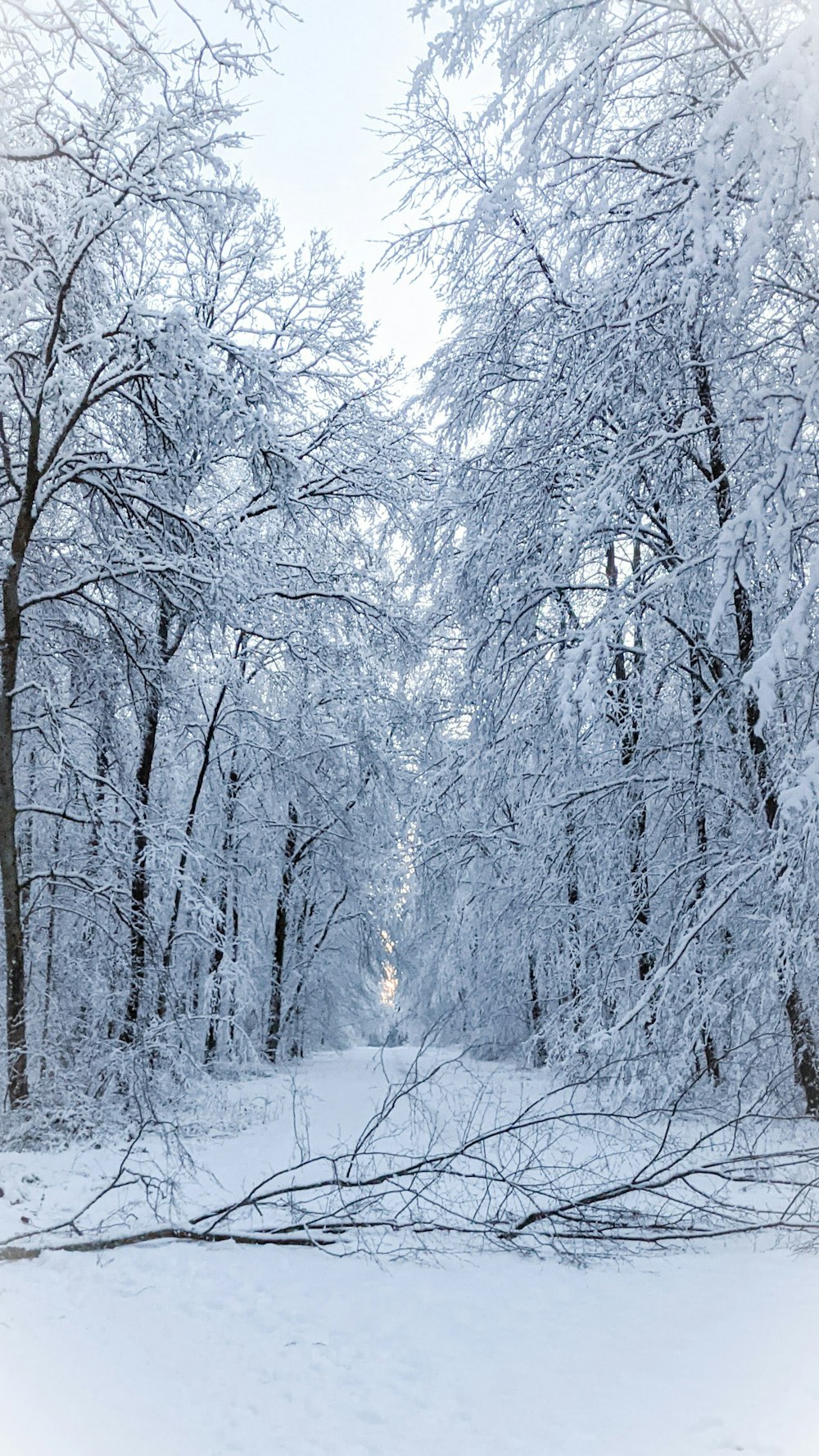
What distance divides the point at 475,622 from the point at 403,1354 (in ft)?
20.6

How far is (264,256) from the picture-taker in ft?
36.9

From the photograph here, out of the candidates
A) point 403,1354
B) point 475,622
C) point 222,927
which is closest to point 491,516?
point 475,622

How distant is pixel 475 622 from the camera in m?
8.38

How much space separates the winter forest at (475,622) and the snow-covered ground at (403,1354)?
4 centimetres

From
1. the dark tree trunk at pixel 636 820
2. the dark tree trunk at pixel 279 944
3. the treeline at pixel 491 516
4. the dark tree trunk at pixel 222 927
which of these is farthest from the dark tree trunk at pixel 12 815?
the dark tree trunk at pixel 279 944

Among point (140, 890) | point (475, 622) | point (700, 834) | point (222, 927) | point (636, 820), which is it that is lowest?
point (222, 927)

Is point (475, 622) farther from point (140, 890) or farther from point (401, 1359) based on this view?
point (401, 1359)

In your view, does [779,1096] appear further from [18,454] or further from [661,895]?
[18,454]

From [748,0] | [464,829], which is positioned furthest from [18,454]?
[748,0]

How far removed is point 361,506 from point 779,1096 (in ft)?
26.8

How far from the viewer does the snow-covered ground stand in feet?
7.47

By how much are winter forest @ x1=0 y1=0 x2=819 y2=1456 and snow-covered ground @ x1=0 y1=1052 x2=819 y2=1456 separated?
40mm

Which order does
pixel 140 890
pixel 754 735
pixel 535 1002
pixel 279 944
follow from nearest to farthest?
pixel 754 735 → pixel 140 890 → pixel 535 1002 → pixel 279 944

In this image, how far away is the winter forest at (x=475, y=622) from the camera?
4.22m
